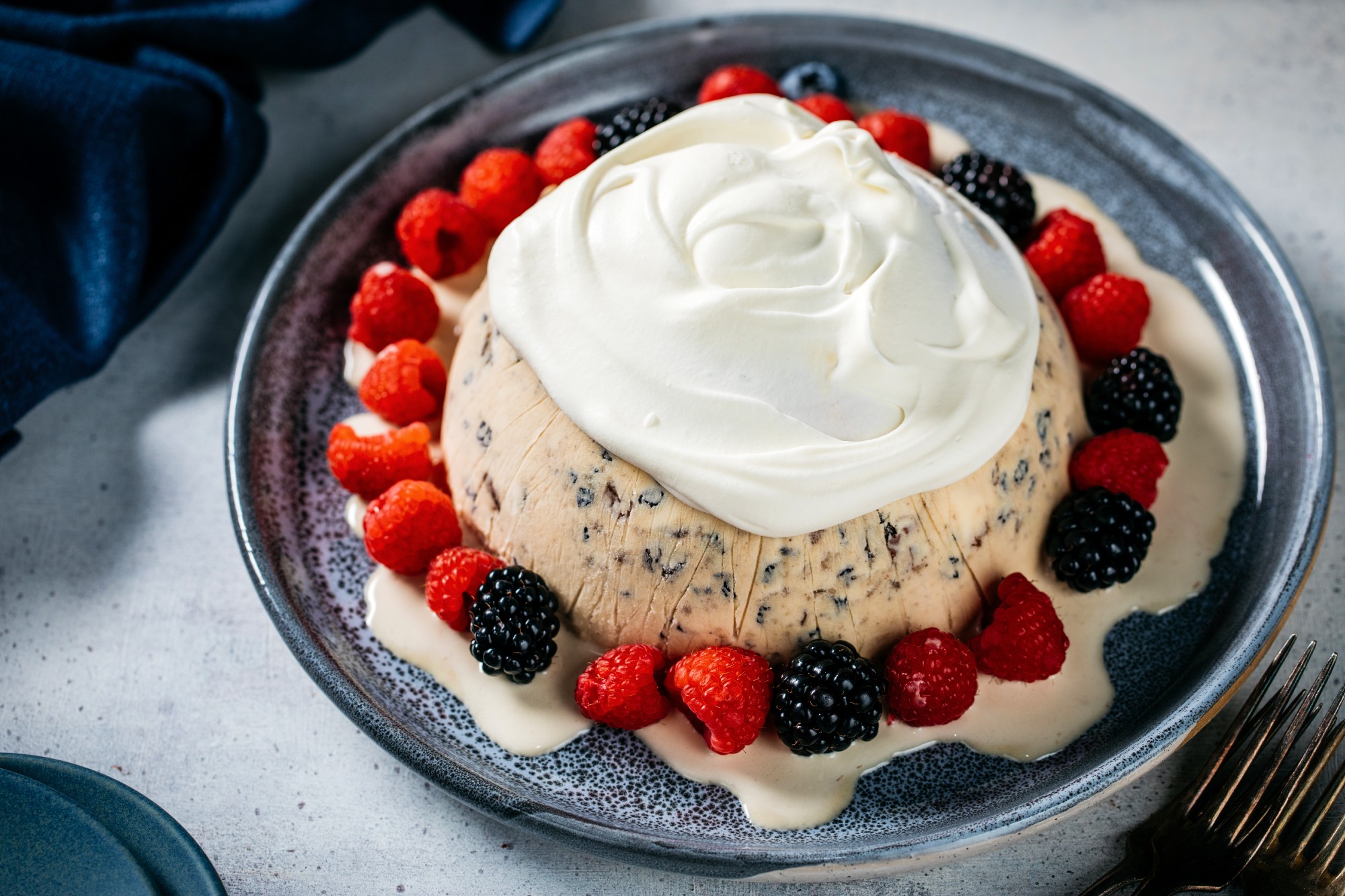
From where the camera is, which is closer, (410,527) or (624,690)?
(624,690)

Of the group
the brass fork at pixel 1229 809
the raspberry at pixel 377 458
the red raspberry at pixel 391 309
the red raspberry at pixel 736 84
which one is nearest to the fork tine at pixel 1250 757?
the brass fork at pixel 1229 809

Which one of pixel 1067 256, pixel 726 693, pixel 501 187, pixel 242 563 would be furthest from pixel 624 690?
pixel 1067 256

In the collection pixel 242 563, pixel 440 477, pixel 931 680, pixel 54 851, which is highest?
pixel 931 680

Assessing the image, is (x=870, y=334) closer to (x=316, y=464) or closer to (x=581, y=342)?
(x=581, y=342)

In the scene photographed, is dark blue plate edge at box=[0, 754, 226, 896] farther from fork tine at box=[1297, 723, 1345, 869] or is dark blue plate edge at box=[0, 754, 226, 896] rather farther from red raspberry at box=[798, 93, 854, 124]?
red raspberry at box=[798, 93, 854, 124]

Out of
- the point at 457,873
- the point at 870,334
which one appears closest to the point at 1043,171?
the point at 870,334

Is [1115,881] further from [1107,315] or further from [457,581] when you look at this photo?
[457,581]
